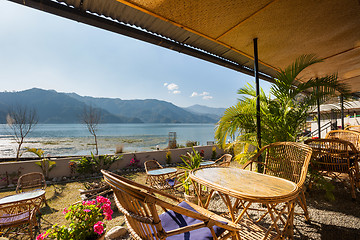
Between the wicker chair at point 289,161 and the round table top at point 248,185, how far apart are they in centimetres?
51

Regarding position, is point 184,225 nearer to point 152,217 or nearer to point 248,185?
point 152,217

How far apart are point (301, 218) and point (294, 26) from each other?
9.10 ft

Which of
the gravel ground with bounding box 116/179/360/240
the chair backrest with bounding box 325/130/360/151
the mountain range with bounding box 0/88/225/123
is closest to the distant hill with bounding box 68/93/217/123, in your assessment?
the mountain range with bounding box 0/88/225/123

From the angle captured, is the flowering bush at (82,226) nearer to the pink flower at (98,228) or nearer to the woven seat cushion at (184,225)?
the pink flower at (98,228)

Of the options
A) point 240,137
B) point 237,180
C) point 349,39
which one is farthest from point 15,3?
point 349,39

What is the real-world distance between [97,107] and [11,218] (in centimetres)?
11389

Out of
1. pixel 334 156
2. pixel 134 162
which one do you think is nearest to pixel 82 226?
pixel 334 156

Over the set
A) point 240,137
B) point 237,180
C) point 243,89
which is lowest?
point 237,180

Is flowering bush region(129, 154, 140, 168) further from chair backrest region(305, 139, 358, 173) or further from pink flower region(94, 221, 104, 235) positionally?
chair backrest region(305, 139, 358, 173)

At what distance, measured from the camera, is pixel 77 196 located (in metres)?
3.88

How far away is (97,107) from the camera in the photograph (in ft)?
339

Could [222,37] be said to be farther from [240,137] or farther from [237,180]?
[237,180]

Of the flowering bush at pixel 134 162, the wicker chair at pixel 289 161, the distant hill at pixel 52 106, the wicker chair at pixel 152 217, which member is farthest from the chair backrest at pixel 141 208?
the distant hill at pixel 52 106

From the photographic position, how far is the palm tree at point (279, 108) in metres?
2.68
